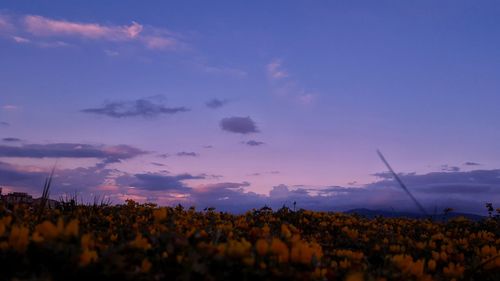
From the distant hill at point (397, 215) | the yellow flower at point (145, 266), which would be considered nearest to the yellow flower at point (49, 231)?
the yellow flower at point (145, 266)

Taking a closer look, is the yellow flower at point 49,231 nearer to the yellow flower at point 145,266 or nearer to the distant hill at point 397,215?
the yellow flower at point 145,266

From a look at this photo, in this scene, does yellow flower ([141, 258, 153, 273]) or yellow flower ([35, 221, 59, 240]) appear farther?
yellow flower ([35, 221, 59, 240])

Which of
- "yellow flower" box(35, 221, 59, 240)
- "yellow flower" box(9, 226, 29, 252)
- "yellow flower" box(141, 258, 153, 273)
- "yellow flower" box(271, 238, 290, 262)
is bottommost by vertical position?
"yellow flower" box(141, 258, 153, 273)

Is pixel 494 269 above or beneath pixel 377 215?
beneath

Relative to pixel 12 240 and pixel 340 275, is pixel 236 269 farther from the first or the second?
pixel 12 240

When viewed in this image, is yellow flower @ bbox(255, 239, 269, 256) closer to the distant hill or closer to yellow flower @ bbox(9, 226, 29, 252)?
yellow flower @ bbox(9, 226, 29, 252)

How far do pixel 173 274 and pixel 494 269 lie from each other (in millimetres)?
4258

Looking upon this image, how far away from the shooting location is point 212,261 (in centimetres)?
390

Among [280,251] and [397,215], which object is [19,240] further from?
[397,215]

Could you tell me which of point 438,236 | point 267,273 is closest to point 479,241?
point 438,236

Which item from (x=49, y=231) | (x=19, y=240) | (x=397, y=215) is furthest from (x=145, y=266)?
(x=397, y=215)

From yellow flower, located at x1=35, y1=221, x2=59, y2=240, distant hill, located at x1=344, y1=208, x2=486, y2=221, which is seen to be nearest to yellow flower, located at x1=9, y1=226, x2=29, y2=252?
yellow flower, located at x1=35, y1=221, x2=59, y2=240

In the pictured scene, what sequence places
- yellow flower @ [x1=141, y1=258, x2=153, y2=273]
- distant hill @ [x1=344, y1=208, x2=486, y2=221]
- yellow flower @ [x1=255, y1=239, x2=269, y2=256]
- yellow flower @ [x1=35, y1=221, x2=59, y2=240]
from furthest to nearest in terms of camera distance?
distant hill @ [x1=344, y1=208, x2=486, y2=221]
yellow flower @ [x1=255, y1=239, x2=269, y2=256]
yellow flower @ [x1=35, y1=221, x2=59, y2=240]
yellow flower @ [x1=141, y1=258, x2=153, y2=273]

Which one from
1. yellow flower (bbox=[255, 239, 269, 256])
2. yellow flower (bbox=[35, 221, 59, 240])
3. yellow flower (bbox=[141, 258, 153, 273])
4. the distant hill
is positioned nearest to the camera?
yellow flower (bbox=[141, 258, 153, 273])
